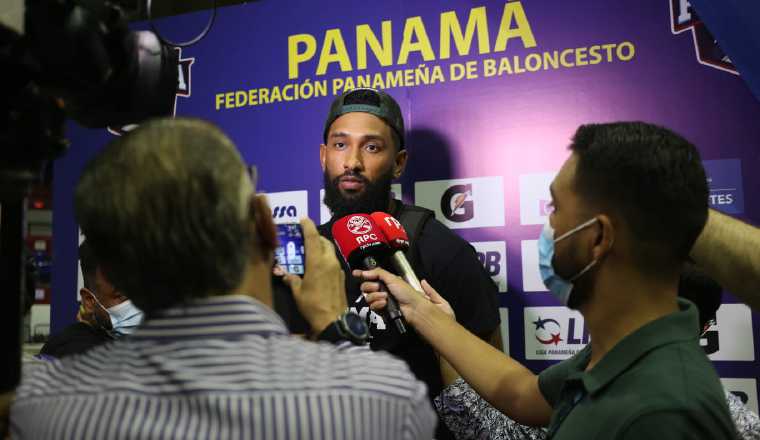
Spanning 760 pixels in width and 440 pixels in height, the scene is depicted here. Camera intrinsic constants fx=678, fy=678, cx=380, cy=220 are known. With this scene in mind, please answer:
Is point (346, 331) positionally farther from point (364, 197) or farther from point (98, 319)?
point (98, 319)

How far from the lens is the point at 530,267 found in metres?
2.39

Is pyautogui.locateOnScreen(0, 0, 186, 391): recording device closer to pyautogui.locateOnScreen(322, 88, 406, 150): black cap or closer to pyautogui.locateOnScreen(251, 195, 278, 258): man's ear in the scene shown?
pyautogui.locateOnScreen(251, 195, 278, 258): man's ear

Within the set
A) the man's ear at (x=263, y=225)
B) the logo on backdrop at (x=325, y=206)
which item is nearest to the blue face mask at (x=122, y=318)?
the logo on backdrop at (x=325, y=206)

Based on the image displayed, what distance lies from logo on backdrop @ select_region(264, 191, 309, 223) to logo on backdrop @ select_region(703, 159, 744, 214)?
58.5 inches

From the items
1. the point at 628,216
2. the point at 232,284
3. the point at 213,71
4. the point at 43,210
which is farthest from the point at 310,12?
the point at 43,210

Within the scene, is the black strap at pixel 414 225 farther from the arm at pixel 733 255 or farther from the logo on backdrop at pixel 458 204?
the arm at pixel 733 255

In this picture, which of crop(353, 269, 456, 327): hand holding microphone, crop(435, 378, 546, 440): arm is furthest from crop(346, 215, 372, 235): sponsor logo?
crop(435, 378, 546, 440): arm

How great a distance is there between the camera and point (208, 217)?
2.31 ft

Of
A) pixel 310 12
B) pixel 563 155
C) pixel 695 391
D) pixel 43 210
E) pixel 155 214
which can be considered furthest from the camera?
pixel 43 210

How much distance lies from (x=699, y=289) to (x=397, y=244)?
0.79 meters

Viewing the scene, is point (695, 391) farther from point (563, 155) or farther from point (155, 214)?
→ point (563, 155)

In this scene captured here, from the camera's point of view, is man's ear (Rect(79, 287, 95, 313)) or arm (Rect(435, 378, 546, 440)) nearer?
arm (Rect(435, 378, 546, 440))

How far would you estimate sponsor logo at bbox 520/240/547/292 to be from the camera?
7.79 ft

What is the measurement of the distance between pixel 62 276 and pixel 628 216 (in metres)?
2.77
